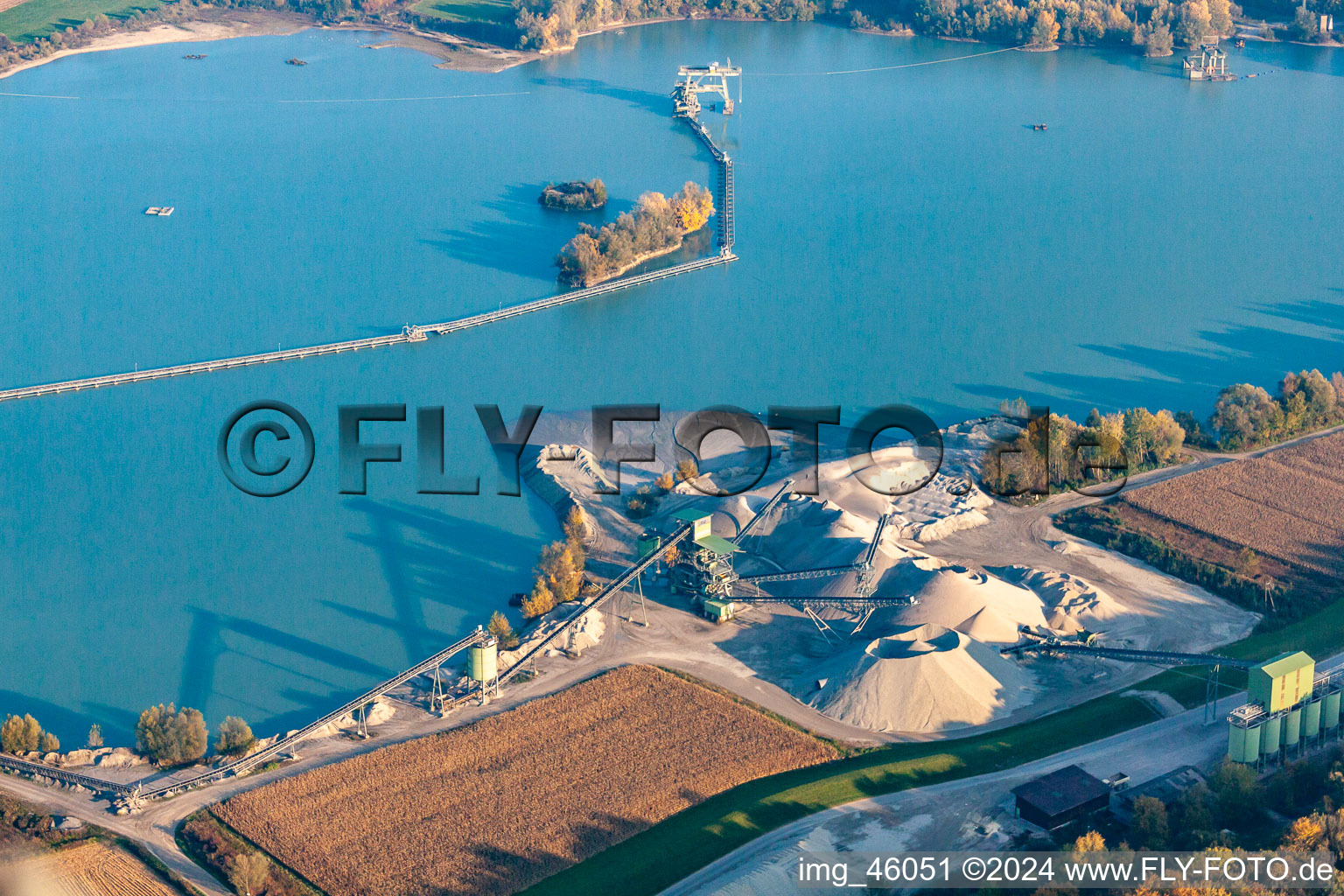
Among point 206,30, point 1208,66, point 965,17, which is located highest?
point 965,17

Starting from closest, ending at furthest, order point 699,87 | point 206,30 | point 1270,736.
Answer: point 1270,736
point 699,87
point 206,30

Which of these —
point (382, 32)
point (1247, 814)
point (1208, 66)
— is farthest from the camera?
point (382, 32)

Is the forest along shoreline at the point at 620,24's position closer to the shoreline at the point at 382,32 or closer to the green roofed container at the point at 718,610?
the shoreline at the point at 382,32

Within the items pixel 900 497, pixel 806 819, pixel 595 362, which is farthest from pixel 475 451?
pixel 806 819

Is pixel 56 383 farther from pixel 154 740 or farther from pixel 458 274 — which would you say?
pixel 154 740

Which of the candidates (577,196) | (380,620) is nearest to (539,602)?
(380,620)

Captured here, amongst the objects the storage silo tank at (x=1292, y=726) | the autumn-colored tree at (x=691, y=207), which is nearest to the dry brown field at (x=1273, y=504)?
the storage silo tank at (x=1292, y=726)

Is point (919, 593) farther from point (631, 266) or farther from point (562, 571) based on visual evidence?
point (631, 266)
